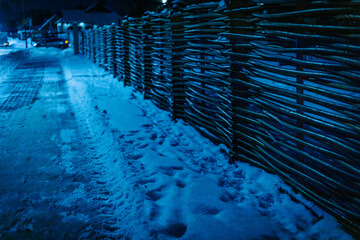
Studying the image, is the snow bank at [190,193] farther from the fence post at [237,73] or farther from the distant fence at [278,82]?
the fence post at [237,73]

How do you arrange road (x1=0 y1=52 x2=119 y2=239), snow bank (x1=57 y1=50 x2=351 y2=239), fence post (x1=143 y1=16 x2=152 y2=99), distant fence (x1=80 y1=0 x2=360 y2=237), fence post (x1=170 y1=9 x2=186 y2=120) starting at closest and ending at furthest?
distant fence (x1=80 y1=0 x2=360 y2=237)
snow bank (x1=57 y1=50 x2=351 y2=239)
road (x1=0 y1=52 x2=119 y2=239)
fence post (x1=170 y1=9 x2=186 y2=120)
fence post (x1=143 y1=16 x2=152 y2=99)

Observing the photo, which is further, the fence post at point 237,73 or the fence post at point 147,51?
the fence post at point 147,51

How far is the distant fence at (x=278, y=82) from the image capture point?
9.46 feet

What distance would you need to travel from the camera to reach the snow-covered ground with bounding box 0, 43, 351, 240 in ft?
10.1

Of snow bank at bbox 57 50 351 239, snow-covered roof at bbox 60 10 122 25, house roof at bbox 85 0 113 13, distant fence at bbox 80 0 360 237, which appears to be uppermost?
house roof at bbox 85 0 113 13

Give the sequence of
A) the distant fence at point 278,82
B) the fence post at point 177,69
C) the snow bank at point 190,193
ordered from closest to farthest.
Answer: the distant fence at point 278,82 → the snow bank at point 190,193 → the fence post at point 177,69

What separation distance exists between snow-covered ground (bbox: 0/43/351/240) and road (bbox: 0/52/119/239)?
0.03 meters

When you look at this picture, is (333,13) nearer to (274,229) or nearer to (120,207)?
(274,229)

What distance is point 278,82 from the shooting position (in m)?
4.31

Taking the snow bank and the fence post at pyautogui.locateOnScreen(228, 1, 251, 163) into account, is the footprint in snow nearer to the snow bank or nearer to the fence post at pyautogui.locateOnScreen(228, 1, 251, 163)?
the snow bank

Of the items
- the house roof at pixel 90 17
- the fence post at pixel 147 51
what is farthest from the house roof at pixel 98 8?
the fence post at pixel 147 51

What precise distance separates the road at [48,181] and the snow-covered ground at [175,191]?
0.10 feet

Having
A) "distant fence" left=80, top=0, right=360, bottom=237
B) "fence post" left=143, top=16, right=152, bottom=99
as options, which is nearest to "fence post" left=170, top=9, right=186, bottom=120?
"distant fence" left=80, top=0, right=360, bottom=237

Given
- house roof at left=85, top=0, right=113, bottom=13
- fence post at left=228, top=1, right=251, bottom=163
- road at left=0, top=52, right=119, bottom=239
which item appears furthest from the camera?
house roof at left=85, top=0, right=113, bottom=13
